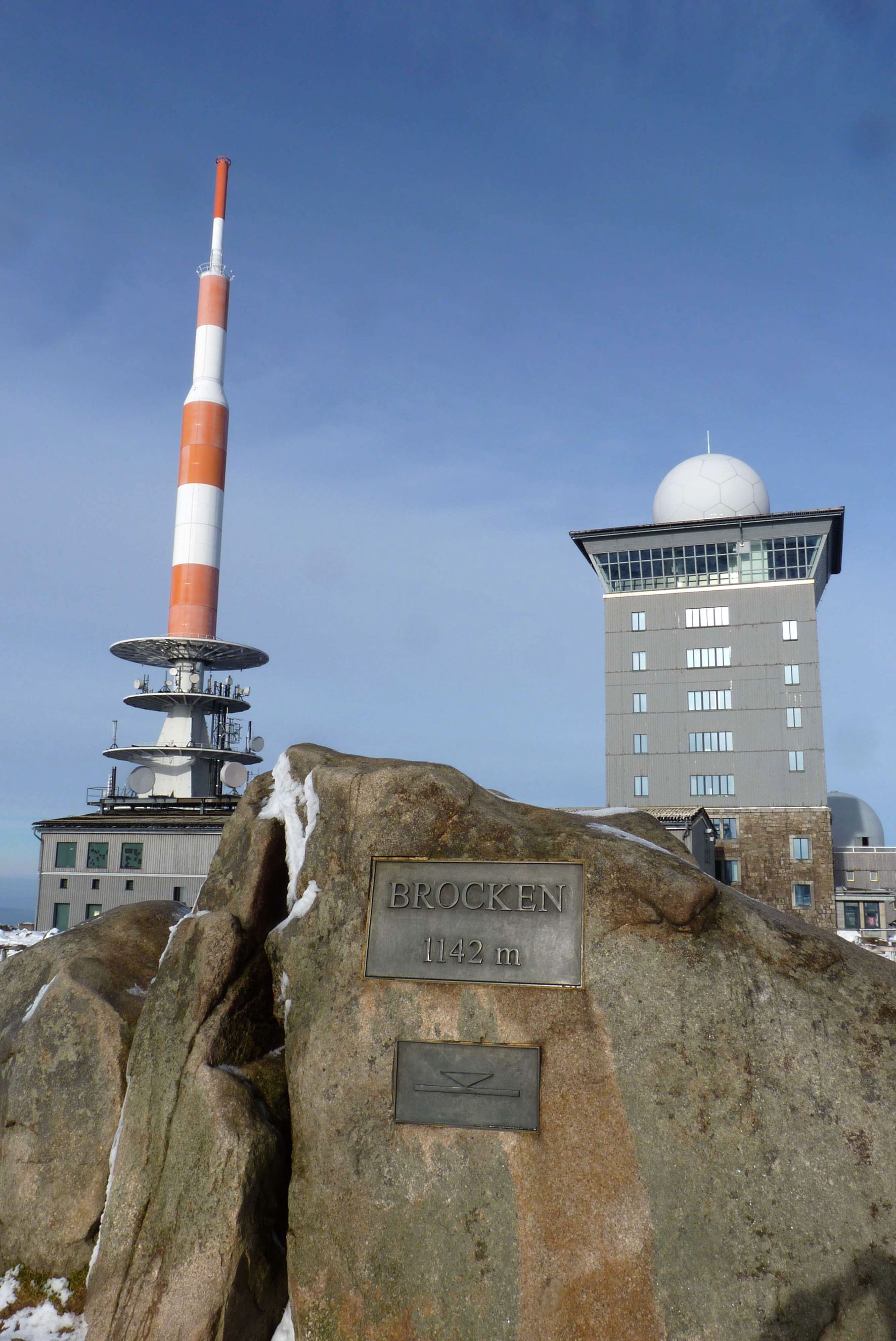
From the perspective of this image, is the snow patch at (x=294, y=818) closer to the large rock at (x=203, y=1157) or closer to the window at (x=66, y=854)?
the large rock at (x=203, y=1157)

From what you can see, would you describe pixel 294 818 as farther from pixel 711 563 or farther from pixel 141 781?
pixel 711 563

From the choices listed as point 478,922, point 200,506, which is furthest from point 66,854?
point 478,922

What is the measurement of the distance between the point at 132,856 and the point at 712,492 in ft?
172

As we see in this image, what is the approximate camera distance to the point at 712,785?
75.5 metres

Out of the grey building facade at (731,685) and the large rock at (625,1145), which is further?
the grey building facade at (731,685)

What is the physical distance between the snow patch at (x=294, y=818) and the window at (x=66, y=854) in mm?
51733

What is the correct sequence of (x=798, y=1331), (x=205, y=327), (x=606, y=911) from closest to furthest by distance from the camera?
(x=798, y=1331)
(x=606, y=911)
(x=205, y=327)

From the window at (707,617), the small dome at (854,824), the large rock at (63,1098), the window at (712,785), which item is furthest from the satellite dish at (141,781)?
the small dome at (854,824)

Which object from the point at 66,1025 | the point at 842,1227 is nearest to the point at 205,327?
the point at 66,1025

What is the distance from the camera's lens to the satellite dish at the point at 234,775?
53719 mm

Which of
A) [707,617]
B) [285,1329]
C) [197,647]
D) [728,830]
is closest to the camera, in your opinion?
[285,1329]

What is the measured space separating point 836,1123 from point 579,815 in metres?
3.77

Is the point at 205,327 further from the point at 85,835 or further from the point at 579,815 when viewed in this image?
the point at 579,815

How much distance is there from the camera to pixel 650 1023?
8.66m
